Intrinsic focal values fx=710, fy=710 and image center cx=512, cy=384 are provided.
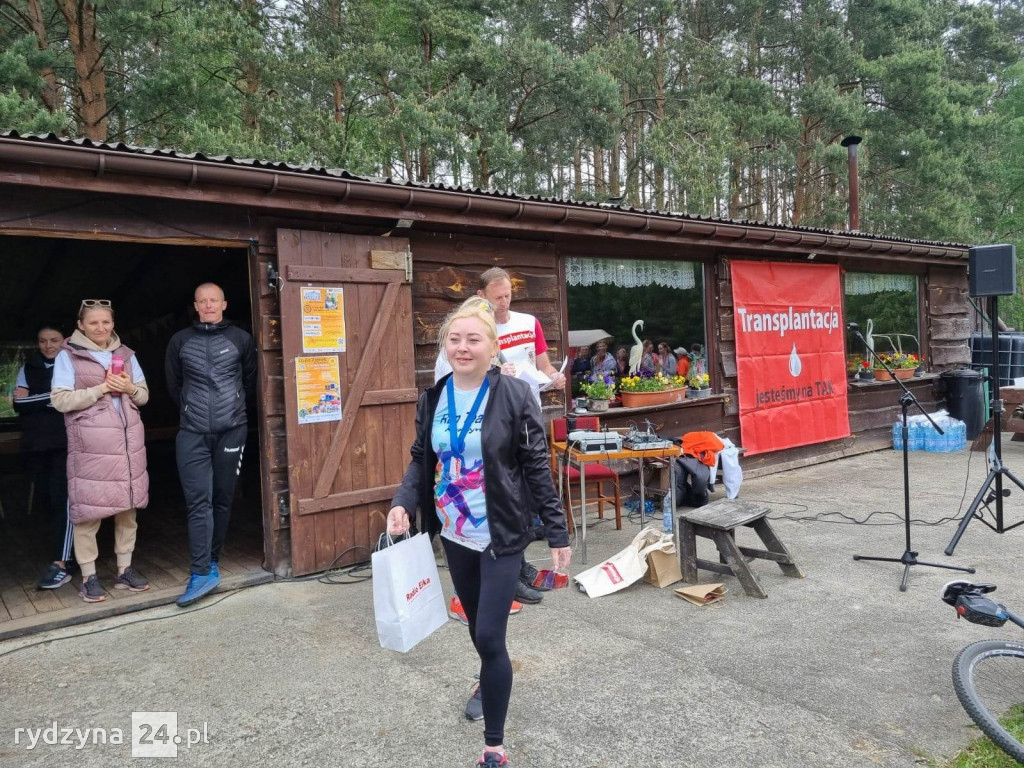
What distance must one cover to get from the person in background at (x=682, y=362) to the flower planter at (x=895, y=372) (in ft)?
11.3

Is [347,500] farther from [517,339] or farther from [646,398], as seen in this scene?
[646,398]

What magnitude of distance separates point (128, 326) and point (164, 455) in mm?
3082

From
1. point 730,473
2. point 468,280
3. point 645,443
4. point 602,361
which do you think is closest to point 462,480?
point 645,443

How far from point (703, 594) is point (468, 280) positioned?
311cm

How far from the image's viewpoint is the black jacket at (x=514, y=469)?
2410 mm

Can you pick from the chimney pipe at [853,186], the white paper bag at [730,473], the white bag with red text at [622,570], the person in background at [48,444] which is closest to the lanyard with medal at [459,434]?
the white bag with red text at [622,570]

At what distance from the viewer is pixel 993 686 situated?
3039 mm

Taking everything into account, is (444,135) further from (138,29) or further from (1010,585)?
(1010,585)

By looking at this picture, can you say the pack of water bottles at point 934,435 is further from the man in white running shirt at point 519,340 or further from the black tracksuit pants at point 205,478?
the black tracksuit pants at point 205,478

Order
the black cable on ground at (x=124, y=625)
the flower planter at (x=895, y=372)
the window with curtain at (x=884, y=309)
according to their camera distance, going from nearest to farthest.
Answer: the black cable on ground at (x=124, y=625) < the window with curtain at (x=884, y=309) < the flower planter at (x=895, y=372)

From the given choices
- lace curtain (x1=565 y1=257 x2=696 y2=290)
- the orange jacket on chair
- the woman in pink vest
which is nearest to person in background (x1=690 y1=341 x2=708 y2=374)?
lace curtain (x1=565 y1=257 x2=696 y2=290)

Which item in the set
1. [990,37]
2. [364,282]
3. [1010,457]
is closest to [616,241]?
[364,282]

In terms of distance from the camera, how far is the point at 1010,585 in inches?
167

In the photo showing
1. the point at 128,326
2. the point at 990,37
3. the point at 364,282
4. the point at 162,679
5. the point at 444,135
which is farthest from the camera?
the point at 990,37
